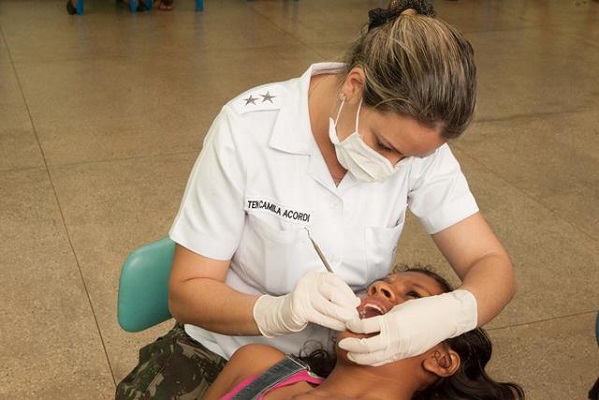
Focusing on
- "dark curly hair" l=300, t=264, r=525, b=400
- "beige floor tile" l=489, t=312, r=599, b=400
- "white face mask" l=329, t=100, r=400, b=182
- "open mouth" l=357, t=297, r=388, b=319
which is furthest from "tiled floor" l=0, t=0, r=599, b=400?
"white face mask" l=329, t=100, r=400, b=182

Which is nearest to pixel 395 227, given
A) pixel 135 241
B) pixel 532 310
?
pixel 532 310

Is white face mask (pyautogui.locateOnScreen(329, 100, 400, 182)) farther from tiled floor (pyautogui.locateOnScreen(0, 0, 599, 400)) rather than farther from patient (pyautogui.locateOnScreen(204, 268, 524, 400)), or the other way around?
tiled floor (pyautogui.locateOnScreen(0, 0, 599, 400))

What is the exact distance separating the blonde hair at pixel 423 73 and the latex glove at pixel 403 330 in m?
0.31

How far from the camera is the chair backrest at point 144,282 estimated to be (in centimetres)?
171

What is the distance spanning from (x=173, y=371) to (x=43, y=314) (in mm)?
1108

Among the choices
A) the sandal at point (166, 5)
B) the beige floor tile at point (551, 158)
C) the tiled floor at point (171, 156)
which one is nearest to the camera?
the tiled floor at point (171, 156)

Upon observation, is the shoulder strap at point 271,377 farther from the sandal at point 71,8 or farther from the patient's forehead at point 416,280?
the sandal at point 71,8

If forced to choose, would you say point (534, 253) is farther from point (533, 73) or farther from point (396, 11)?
point (533, 73)

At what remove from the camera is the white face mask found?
156 centimetres

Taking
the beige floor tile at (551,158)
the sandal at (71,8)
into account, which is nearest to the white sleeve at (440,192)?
the beige floor tile at (551,158)

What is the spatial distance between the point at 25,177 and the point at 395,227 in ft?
7.42

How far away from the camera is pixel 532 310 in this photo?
2828 millimetres

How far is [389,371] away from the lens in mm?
1631

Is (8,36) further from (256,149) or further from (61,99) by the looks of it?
(256,149)
